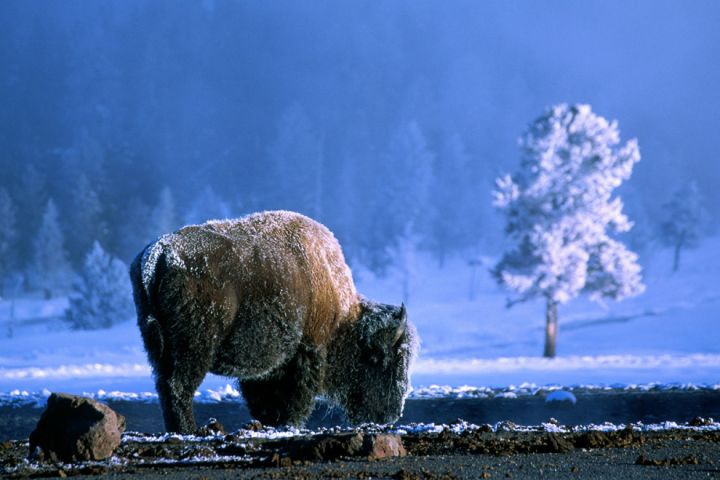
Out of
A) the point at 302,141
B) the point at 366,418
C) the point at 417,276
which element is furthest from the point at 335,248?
the point at 302,141

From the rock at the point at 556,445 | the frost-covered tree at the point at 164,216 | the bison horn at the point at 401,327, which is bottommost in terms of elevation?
the rock at the point at 556,445

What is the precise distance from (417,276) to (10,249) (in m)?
31.2

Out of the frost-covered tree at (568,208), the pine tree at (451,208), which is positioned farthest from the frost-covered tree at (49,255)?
the frost-covered tree at (568,208)

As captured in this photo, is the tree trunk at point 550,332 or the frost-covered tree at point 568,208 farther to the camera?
the tree trunk at point 550,332

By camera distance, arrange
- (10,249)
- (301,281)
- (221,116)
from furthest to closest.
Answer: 1. (221,116)
2. (10,249)
3. (301,281)

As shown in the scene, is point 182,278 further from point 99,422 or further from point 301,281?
point 99,422

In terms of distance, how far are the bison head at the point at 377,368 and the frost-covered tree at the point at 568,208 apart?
2467 cm

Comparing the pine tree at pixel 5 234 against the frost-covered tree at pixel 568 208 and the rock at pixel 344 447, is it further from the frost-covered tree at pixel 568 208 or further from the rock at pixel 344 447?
the rock at pixel 344 447

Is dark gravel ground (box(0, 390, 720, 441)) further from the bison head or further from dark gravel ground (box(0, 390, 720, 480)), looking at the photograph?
dark gravel ground (box(0, 390, 720, 480))

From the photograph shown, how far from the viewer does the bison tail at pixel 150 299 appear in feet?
29.4

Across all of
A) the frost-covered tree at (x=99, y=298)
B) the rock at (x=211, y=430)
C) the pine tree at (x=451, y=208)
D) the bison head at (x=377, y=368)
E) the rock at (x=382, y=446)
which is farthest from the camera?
the pine tree at (x=451, y=208)

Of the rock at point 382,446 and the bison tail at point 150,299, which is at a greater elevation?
the bison tail at point 150,299

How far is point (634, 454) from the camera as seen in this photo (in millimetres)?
7297

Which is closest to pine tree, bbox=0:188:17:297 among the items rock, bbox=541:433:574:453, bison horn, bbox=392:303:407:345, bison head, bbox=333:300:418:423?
bison head, bbox=333:300:418:423
